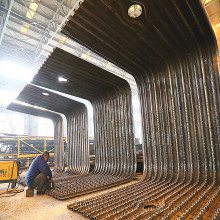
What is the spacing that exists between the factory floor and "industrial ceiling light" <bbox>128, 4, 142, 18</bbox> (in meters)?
4.74

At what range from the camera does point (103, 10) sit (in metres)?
4.01

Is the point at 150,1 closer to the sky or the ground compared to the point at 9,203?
closer to the sky

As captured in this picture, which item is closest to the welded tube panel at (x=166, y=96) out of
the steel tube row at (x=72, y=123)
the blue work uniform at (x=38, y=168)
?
the blue work uniform at (x=38, y=168)

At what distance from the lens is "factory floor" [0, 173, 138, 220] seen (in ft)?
11.9

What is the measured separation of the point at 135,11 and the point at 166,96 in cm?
332

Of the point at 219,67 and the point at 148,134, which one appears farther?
the point at 148,134

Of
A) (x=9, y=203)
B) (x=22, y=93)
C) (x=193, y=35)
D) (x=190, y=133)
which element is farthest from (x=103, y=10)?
(x=22, y=93)

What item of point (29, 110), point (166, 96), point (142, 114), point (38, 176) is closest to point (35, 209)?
point (38, 176)

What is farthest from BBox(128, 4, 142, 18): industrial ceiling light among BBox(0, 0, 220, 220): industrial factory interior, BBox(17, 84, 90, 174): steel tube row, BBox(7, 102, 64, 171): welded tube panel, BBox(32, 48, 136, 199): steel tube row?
BBox(7, 102, 64, 171): welded tube panel

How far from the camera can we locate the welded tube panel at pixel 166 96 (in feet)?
12.6

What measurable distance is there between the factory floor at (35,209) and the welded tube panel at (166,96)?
322 millimetres

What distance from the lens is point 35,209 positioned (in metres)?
4.14

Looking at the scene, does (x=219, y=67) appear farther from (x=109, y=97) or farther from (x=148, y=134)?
(x=109, y=97)

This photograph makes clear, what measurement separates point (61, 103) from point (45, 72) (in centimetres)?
364
